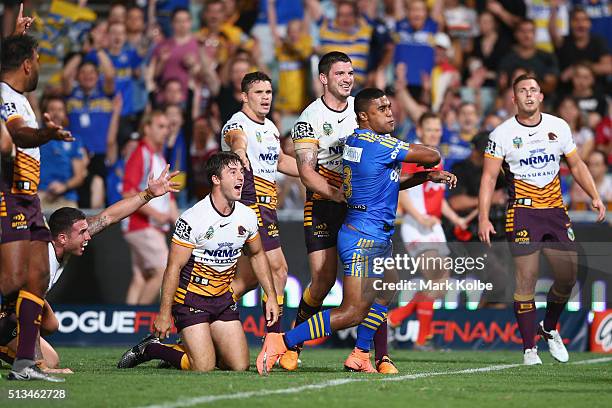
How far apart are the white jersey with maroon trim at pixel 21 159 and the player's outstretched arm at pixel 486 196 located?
4475 millimetres

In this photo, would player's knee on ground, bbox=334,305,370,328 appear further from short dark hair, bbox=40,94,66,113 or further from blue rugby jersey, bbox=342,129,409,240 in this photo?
short dark hair, bbox=40,94,66,113

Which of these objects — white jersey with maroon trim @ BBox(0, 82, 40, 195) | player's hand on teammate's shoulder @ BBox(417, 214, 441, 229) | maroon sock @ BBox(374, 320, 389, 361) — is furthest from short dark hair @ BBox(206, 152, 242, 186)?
player's hand on teammate's shoulder @ BBox(417, 214, 441, 229)

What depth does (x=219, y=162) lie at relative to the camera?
977 centimetres

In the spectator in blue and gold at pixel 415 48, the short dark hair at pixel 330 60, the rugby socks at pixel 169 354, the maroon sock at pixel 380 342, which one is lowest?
the rugby socks at pixel 169 354

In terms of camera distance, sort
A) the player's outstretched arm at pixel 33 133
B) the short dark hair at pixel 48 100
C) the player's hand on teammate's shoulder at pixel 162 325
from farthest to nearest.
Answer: the short dark hair at pixel 48 100
the player's hand on teammate's shoulder at pixel 162 325
the player's outstretched arm at pixel 33 133

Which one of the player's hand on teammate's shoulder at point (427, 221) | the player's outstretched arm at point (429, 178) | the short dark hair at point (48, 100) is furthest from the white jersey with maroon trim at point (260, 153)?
the short dark hair at point (48, 100)

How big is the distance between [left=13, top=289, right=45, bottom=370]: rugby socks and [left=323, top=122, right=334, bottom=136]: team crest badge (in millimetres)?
3216

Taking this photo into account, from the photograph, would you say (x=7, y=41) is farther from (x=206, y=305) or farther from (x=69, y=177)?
(x=69, y=177)

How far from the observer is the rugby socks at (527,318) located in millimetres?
11352

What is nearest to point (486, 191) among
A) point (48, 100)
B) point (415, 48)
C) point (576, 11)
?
point (48, 100)

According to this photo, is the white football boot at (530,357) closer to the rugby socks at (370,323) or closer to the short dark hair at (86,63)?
the rugby socks at (370,323)

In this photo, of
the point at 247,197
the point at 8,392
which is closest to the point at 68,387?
the point at 8,392

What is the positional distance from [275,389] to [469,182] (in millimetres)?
7623

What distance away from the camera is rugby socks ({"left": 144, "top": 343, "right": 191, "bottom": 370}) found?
10109 mm
